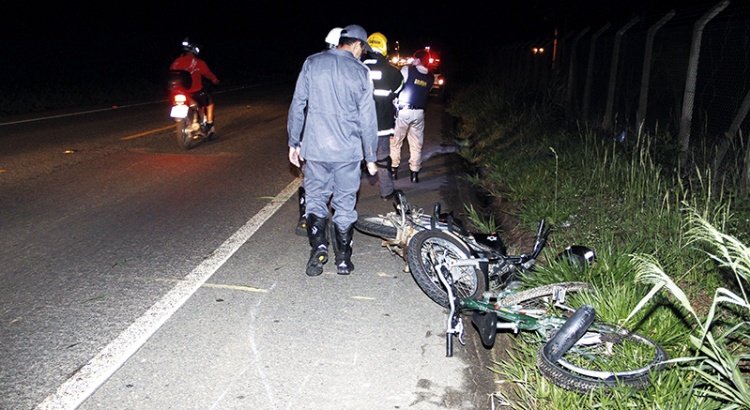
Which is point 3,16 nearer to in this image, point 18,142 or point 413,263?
point 18,142

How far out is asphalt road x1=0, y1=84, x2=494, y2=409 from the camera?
3725 mm

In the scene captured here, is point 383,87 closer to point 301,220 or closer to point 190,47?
point 301,220

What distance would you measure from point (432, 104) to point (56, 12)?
28.1 m

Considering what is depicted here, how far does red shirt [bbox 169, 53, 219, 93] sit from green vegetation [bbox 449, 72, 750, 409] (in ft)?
16.3

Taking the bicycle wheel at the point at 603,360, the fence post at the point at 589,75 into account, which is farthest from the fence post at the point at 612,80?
the bicycle wheel at the point at 603,360

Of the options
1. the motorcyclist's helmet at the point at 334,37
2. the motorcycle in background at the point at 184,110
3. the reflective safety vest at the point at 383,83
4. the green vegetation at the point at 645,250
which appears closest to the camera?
the green vegetation at the point at 645,250

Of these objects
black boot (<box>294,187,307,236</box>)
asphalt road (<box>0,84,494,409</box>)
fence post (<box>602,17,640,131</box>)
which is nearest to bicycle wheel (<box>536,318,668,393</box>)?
asphalt road (<box>0,84,494,409</box>)

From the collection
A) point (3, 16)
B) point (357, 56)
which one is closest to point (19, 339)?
point (357, 56)

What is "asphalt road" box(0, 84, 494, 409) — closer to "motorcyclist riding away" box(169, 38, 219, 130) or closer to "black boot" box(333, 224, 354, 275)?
"black boot" box(333, 224, 354, 275)

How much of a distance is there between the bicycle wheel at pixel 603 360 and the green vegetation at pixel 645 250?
0.07 metres

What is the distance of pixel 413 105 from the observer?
347 inches

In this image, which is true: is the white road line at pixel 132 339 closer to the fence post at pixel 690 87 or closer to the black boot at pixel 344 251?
the black boot at pixel 344 251

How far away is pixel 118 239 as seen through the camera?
648 cm

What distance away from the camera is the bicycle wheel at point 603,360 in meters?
3.27
